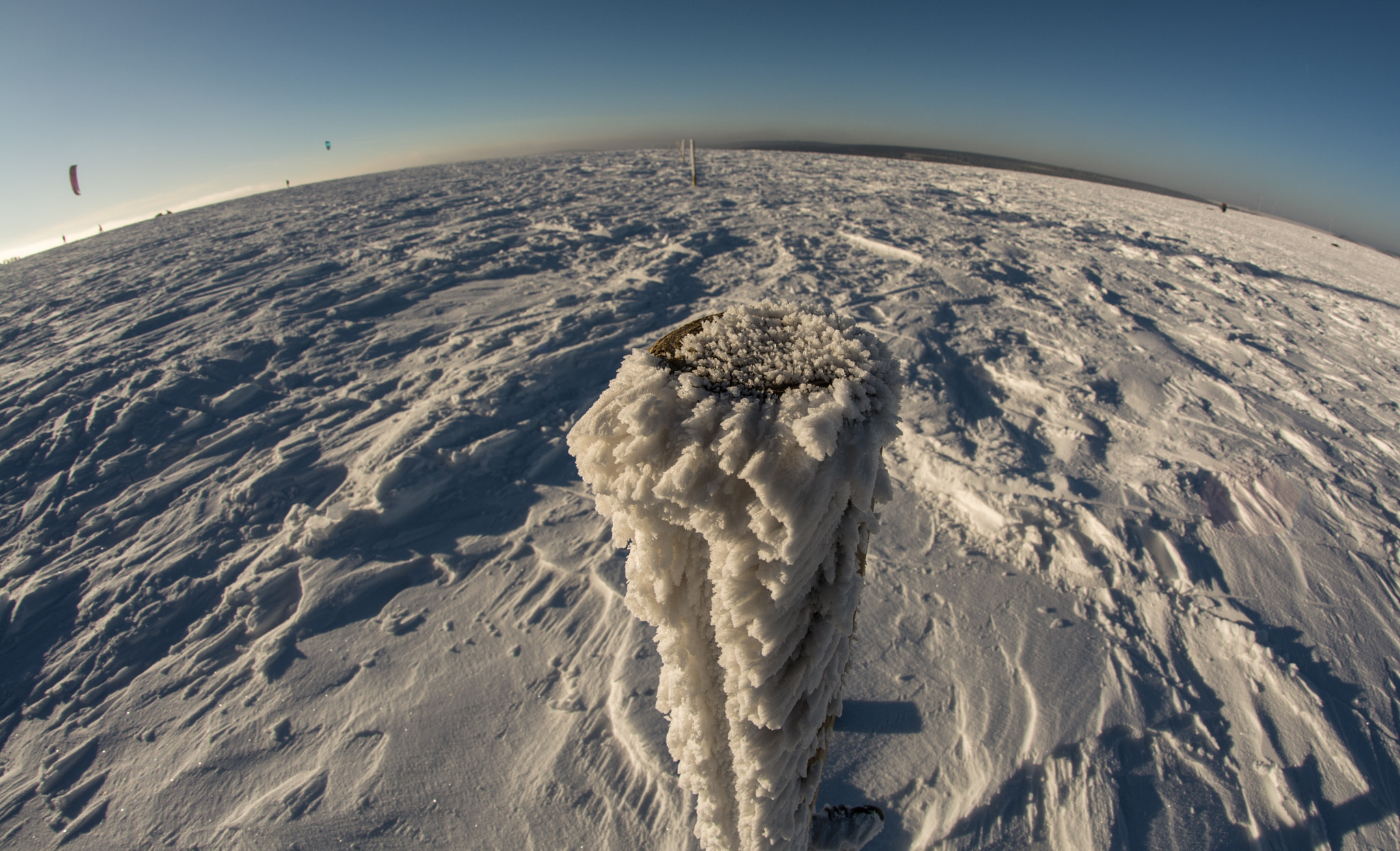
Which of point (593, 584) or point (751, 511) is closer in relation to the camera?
point (751, 511)

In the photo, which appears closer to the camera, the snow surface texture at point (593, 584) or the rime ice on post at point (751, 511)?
the rime ice on post at point (751, 511)

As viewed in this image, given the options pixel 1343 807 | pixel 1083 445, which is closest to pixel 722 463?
pixel 1343 807

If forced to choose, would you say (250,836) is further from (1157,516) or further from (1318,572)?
(1318,572)

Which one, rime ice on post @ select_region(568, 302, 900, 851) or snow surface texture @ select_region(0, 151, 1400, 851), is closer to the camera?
rime ice on post @ select_region(568, 302, 900, 851)

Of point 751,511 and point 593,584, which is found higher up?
point 751,511
